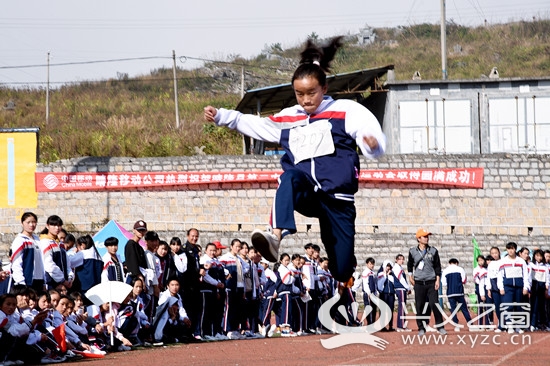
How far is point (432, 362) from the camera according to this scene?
40.4 ft

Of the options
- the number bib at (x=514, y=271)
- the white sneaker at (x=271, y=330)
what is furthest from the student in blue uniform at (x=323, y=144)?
the number bib at (x=514, y=271)

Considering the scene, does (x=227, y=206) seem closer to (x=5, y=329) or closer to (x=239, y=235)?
(x=239, y=235)

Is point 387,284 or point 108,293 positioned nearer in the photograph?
point 108,293

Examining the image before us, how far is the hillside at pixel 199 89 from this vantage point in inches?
1540

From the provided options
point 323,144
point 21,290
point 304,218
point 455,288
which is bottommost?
point 455,288

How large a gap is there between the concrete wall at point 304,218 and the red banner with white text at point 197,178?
18 cm

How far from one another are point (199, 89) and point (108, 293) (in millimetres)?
52725

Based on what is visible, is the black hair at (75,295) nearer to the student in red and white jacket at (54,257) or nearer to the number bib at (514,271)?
the student in red and white jacket at (54,257)

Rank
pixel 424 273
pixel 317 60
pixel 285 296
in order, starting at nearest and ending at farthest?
1. pixel 317 60
2. pixel 424 273
3. pixel 285 296

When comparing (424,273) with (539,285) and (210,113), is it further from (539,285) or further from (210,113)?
(210,113)

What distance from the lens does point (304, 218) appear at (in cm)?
3102

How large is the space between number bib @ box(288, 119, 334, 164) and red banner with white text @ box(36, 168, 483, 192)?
73.9ft

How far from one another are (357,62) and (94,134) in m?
35.2

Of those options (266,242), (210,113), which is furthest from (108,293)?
(266,242)
